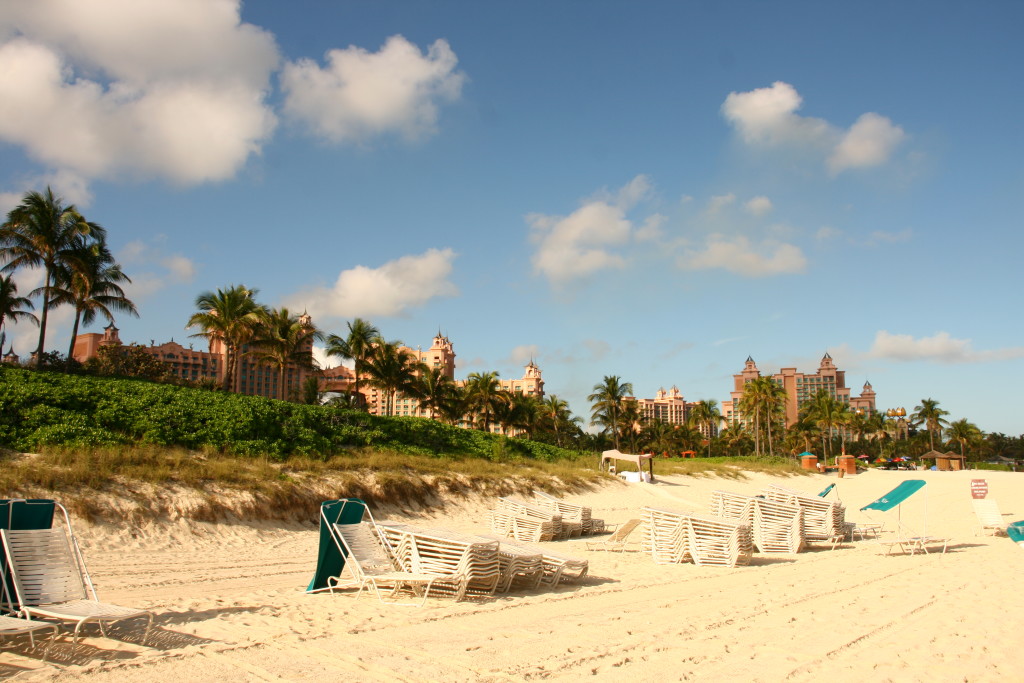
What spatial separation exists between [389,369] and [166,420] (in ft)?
97.0

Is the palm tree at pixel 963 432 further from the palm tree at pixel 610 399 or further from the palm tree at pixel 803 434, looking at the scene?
the palm tree at pixel 610 399

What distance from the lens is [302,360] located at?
43344 mm

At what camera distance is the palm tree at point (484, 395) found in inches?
2191

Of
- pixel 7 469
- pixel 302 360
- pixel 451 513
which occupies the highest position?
pixel 302 360

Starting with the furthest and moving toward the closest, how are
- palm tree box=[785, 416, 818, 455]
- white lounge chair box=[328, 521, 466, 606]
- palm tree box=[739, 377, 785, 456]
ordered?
palm tree box=[785, 416, 818, 455] < palm tree box=[739, 377, 785, 456] < white lounge chair box=[328, 521, 466, 606]

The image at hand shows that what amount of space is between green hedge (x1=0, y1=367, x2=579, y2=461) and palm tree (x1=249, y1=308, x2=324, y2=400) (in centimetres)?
1957

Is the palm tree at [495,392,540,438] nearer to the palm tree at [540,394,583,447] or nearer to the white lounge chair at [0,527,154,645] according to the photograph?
the palm tree at [540,394,583,447]

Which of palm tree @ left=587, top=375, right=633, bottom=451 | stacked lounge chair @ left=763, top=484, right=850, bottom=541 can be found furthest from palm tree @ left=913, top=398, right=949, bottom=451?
stacked lounge chair @ left=763, top=484, right=850, bottom=541

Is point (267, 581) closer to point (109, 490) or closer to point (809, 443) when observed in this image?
point (109, 490)

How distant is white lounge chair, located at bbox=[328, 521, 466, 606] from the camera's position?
24.3ft

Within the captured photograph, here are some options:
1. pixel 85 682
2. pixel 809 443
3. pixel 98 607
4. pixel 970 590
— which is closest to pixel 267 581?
pixel 98 607

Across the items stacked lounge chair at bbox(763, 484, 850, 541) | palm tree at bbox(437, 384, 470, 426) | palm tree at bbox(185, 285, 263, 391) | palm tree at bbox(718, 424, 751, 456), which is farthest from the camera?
palm tree at bbox(718, 424, 751, 456)

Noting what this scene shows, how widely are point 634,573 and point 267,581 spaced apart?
5001mm

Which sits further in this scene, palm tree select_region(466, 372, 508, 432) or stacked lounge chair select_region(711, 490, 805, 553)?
palm tree select_region(466, 372, 508, 432)
